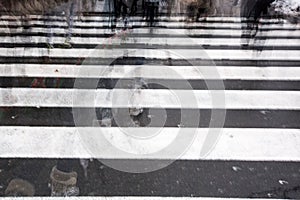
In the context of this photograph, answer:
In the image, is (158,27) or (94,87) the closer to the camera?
(94,87)

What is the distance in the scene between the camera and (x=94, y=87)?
13.6ft

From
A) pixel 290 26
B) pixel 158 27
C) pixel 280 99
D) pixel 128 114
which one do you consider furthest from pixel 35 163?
pixel 290 26

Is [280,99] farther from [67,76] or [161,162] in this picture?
[67,76]

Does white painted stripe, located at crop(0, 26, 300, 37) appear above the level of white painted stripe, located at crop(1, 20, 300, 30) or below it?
below

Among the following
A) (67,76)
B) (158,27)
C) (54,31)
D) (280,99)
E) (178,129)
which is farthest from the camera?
(158,27)

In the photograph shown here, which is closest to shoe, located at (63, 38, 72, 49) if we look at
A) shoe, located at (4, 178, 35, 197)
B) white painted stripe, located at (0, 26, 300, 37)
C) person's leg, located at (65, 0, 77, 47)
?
person's leg, located at (65, 0, 77, 47)

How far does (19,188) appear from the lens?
2.60 m

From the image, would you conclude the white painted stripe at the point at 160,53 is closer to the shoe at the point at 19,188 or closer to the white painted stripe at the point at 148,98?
the white painted stripe at the point at 148,98

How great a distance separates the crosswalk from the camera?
282 cm

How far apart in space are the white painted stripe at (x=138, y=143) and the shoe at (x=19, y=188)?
0.34 metres

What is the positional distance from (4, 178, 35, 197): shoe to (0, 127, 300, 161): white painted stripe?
34 cm

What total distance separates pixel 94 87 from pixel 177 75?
4.42ft

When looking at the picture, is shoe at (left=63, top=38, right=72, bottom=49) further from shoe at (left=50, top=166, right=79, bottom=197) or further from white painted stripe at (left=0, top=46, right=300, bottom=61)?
shoe at (left=50, top=166, right=79, bottom=197)

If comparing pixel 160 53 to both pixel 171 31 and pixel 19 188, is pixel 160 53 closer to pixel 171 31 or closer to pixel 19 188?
pixel 171 31
